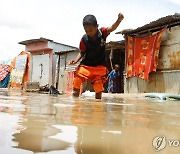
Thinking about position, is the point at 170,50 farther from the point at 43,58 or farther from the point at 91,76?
the point at 43,58

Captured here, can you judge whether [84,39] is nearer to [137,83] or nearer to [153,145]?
[153,145]

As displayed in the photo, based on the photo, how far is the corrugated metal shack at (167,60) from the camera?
1083 centimetres

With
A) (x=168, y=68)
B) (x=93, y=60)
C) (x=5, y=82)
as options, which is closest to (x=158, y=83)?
(x=168, y=68)

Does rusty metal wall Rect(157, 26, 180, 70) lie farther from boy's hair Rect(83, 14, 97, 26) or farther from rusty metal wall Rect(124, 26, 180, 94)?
boy's hair Rect(83, 14, 97, 26)

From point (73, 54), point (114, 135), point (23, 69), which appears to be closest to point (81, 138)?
point (114, 135)

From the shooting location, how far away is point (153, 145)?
1185mm

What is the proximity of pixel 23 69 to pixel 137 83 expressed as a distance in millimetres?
13569

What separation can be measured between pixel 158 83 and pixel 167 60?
95 cm

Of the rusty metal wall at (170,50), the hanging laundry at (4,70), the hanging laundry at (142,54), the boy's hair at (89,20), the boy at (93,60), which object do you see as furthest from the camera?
the hanging laundry at (4,70)

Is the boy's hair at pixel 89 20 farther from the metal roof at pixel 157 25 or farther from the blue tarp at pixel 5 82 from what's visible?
the blue tarp at pixel 5 82

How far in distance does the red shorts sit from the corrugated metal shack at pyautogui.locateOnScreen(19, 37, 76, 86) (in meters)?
15.5

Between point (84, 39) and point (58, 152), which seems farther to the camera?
point (84, 39)

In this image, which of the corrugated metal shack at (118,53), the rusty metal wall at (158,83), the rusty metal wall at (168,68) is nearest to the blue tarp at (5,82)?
the corrugated metal shack at (118,53)

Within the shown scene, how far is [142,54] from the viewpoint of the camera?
480 inches
